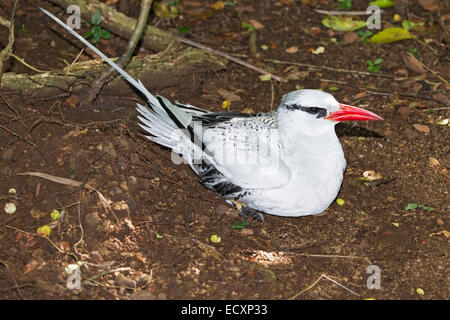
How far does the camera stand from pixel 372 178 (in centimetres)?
539

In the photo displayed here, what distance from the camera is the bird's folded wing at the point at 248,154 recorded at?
4.70m

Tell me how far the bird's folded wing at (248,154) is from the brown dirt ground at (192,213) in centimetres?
34

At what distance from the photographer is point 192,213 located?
4844 millimetres

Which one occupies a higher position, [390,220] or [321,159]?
[321,159]

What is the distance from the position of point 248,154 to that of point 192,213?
2.06 feet

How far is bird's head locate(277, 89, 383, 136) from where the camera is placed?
4.68 metres

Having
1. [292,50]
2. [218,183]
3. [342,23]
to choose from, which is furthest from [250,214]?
[342,23]

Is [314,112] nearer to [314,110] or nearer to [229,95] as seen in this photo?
[314,110]

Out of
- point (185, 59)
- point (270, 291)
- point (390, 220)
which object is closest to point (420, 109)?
point (390, 220)

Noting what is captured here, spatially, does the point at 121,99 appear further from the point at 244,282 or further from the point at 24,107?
the point at 244,282

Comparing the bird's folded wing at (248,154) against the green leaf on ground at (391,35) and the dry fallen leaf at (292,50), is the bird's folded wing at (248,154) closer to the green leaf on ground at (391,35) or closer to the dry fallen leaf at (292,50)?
the dry fallen leaf at (292,50)

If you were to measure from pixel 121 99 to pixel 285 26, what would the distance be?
2267mm

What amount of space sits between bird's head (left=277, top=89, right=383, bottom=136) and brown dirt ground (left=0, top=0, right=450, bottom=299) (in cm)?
77

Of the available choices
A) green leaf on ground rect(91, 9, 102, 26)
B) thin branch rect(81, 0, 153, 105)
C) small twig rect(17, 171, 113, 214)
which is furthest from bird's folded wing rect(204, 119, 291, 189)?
green leaf on ground rect(91, 9, 102, 26)
